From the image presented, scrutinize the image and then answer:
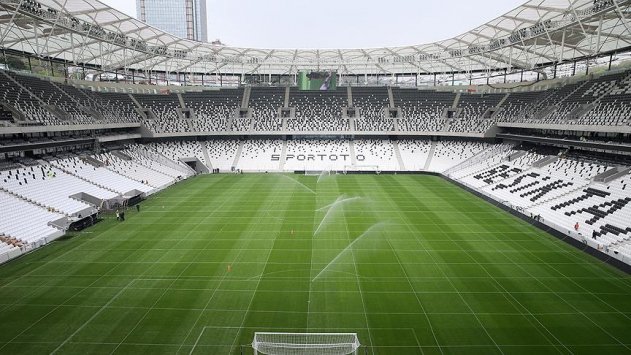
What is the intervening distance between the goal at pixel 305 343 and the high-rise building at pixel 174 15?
589 ft

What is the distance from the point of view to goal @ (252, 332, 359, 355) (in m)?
12.7

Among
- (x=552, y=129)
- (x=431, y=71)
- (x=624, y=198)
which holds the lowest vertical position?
(x=624, y=198)

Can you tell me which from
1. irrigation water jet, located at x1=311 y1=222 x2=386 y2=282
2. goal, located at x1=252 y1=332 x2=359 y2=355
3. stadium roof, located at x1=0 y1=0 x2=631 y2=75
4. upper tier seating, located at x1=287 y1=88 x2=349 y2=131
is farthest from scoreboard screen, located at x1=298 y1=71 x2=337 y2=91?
goal, located at x1=252 y1=332 x2=359 y2=355

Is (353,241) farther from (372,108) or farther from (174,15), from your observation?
(174,15)

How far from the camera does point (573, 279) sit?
61.1ft

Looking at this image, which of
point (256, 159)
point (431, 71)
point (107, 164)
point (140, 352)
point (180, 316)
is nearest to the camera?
point (140, 352)

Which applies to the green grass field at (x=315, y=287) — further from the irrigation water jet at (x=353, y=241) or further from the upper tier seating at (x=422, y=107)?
the upper tier seating at (x=422, y=107)

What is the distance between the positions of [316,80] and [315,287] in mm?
52698

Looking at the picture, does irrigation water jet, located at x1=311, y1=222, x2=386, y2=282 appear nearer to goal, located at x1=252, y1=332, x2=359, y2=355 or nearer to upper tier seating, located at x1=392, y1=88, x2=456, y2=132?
goal, located at x1=252, y1=332, x2=359, y2=355

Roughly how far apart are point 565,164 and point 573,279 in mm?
22133

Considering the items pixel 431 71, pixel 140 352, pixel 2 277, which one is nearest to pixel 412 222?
pixel 140 352

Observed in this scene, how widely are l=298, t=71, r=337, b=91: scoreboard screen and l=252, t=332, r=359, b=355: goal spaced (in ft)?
184

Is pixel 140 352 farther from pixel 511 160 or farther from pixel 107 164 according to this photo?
pixel 511 160

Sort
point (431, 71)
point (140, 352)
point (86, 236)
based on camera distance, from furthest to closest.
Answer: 1. point (431, 71)
2. point (86, 236)
3. point (140, 352)
